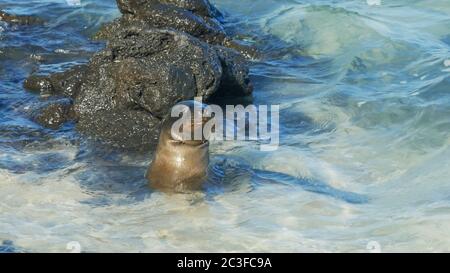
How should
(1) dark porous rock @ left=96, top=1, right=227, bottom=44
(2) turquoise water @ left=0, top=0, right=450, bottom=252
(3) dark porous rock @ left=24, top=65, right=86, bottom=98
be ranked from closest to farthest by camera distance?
(2) turquoise water @ left=0, top=0, right=450, bottom=252 < (3) dark porous rock @ left=24, top=65, right=86, bottom=98 < (1) dark porous rock @ left=96, top=1, right=227, bottom=44

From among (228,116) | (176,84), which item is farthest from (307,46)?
(176,84)

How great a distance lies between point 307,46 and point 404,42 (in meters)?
1.35

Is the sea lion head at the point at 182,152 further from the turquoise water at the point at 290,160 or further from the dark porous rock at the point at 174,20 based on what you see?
the dark porous rock at the point at 174,20

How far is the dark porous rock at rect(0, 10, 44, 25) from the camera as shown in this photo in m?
11.2

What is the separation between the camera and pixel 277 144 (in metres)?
7.28

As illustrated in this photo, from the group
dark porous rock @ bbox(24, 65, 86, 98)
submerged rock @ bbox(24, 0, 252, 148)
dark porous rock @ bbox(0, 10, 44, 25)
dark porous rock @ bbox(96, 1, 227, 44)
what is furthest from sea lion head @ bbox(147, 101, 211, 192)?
dark porous rock @ bbox(0, 10, 44, 25)

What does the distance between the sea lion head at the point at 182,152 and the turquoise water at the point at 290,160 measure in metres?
0.14

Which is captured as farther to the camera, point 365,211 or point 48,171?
point 48,171

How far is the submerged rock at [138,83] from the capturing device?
712cm

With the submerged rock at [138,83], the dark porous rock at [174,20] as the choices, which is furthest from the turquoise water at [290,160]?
the dark porous rock at [174,20]

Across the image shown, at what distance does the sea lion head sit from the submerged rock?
3.20 ft

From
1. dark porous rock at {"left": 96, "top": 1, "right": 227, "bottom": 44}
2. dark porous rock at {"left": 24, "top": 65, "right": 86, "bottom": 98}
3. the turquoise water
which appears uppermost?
dark porous rock at {"left": 96, "top": 1, "right": 227, "bottom": 44}

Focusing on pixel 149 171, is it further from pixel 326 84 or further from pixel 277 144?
pixel 326 84

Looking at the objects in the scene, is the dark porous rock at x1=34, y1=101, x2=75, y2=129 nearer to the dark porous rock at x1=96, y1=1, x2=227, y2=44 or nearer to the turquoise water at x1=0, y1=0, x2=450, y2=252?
the turquoise water at x1=0, y1=0, x2=450, y2=252
